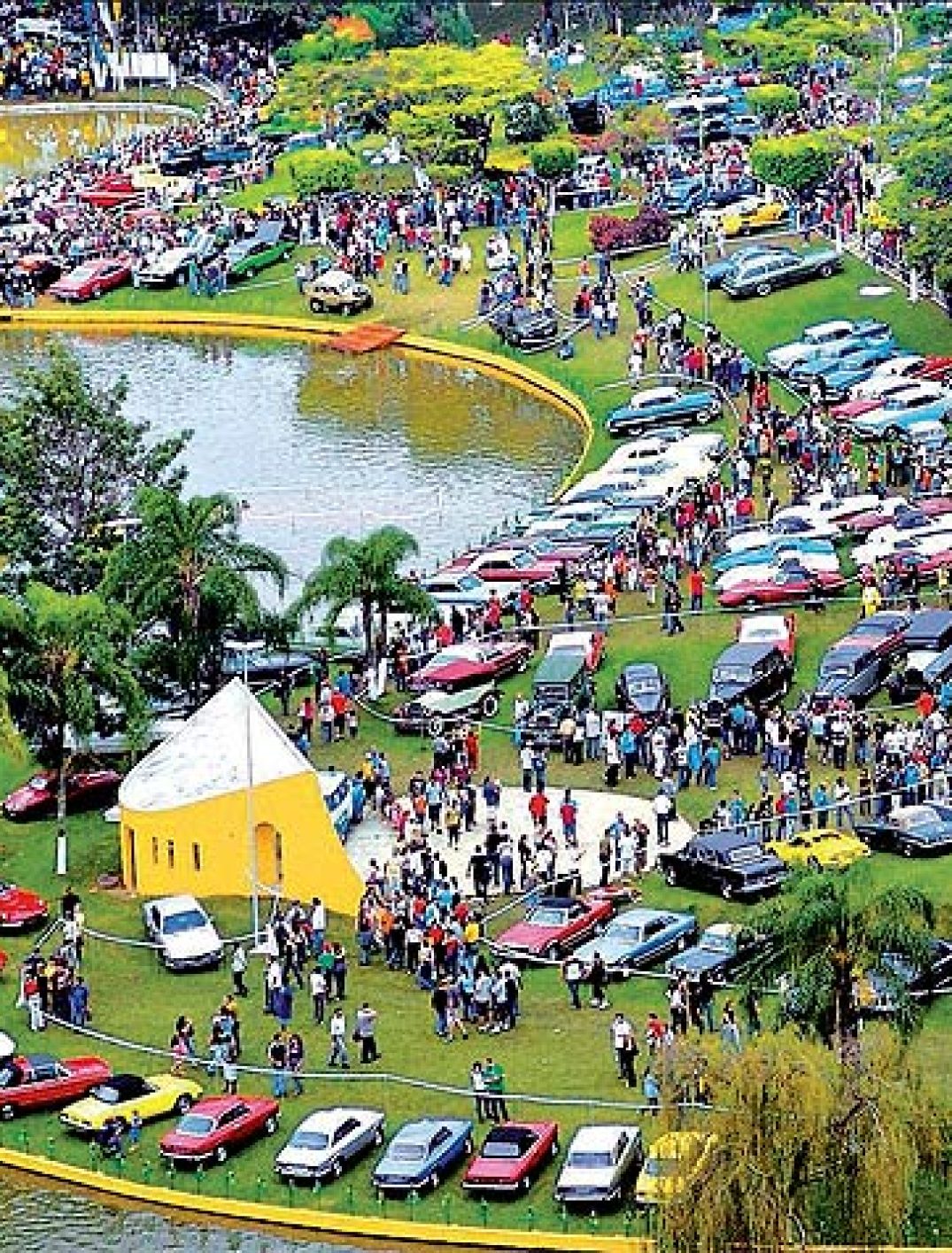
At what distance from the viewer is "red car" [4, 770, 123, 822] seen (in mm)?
66188

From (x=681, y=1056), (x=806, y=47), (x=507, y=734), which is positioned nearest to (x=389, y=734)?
(x=507, y=734)

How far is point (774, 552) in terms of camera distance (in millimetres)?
74000

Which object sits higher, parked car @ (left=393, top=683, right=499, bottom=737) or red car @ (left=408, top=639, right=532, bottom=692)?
red car @ (left=408, top=639, right=532, bottom=692)

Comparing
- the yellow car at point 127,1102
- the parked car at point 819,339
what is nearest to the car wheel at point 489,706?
the yellow car at point 127,1102

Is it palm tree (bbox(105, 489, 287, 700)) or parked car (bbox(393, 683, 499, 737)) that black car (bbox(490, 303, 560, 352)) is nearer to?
parked car (bbox(393, 683, 499, 737))

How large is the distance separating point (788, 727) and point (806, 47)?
2324 inches

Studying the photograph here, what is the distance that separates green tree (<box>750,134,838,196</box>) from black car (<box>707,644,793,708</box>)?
37.6m

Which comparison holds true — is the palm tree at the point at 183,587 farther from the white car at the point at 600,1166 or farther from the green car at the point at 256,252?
the green car at the point at 256,252

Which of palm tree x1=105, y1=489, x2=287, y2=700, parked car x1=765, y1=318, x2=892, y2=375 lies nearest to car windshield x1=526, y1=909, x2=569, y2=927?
palm tree x1=105, y1=489, x2=287, y2=700

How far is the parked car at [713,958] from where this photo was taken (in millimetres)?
55219

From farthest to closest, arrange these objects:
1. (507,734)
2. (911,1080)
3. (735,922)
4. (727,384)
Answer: (727,384)
(507,734)
(735,922)
(911,1080)

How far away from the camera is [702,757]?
211 feet

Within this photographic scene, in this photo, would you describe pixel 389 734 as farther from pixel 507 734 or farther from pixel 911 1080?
pixel 911 1080

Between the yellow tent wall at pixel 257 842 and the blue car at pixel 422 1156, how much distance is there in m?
10.3
